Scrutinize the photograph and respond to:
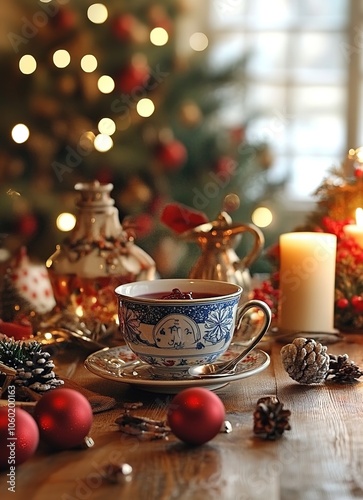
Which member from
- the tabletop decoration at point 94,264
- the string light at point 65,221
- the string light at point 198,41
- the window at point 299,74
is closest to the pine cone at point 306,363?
the tabletop decoration at point 94,264

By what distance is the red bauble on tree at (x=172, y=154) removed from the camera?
295 centimetres

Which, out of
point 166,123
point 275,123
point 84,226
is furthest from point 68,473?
point 275,123

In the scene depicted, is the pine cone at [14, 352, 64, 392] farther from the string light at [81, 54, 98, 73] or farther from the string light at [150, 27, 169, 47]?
the string light at [150, 27, 169, 47]

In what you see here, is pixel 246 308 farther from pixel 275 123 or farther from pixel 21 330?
pixel 275 123

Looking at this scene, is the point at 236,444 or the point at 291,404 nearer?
the point at 236,444

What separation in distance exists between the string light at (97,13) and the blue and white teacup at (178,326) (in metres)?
2.07

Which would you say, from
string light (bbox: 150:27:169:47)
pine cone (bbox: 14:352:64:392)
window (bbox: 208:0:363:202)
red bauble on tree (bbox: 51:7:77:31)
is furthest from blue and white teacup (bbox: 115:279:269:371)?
window (bbox: 208:0:363:202)

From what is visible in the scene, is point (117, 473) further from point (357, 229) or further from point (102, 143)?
point (102, 143)

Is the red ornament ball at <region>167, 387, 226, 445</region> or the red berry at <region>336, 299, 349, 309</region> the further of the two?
the red berry at <region>336, 299, 349, 309</region>

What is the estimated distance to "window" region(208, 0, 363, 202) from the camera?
3.94 meters

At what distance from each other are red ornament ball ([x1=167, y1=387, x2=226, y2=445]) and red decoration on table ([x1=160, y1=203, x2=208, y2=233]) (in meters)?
0.54

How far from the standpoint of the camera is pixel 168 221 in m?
1.37

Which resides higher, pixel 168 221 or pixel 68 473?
pixel 168 221

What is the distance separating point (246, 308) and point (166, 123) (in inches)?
80.5
